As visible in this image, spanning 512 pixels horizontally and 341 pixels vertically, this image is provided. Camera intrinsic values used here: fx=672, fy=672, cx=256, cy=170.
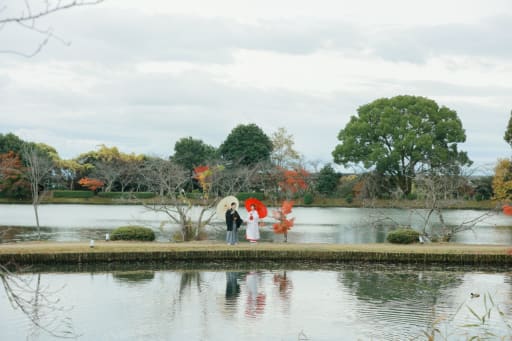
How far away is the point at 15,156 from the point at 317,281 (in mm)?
48492

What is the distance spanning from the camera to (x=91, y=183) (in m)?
62.5

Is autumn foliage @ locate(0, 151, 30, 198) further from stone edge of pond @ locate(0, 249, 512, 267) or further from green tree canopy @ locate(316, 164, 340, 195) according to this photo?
stone edge of pond @ locate(0, 249, 512, 267)

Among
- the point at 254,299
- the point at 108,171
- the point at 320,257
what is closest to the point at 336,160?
the point at 108,171

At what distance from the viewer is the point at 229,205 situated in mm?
21703

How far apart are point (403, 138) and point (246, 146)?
1439 centimetres

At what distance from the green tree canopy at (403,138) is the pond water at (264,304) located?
1563 inches

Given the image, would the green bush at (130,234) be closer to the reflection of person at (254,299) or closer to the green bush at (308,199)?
the reflection of person at (254,299)

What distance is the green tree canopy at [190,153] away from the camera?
6303cm

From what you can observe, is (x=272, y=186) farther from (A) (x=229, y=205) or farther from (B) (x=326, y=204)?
(A) (x=229, y=205)

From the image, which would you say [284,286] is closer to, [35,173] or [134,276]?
[134,276]

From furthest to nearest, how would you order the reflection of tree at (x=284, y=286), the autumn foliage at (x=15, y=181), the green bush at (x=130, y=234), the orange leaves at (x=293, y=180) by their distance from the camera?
1. the orange leaves at (x=293, y=180)
2. the autumn foliage at (x=15, y=181)
3. the green bush at (x=130, y=234)
4. the reflection of tree at (x=284, y=286)

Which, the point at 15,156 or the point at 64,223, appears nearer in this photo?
the point at 64,223

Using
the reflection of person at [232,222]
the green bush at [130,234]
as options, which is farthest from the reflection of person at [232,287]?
the green bush at [130,234]

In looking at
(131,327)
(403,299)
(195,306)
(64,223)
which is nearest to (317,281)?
(403,299)
